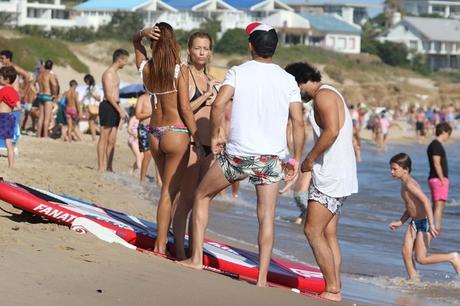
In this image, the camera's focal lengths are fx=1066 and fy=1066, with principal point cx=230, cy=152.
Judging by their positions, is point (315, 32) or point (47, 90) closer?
point (47, 90)

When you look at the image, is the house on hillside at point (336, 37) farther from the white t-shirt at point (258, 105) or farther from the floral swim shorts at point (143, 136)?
the white t-shirt at point (258, 105)

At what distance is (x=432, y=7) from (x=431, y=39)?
43010mm

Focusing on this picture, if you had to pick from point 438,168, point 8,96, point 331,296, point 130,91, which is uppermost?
point 8,96

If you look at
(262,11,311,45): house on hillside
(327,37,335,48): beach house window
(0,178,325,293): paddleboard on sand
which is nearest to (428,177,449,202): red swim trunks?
(0,178,325,293): paddleboard on sand

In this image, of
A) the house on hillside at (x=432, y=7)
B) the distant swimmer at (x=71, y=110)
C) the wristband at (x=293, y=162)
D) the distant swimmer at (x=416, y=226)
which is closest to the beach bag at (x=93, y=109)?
the distant swimmer at (x=71, y=110)

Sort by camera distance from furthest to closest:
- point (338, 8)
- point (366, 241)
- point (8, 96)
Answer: point (338, 8) → point (8, 96) → point (366, 241)

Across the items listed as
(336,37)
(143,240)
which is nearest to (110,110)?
(143,240)

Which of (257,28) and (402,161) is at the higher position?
(257,28)

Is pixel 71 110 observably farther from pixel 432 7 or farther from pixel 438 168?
pixel 432 7

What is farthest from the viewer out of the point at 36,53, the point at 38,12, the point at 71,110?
the point at 38,12

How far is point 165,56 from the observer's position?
7.24m

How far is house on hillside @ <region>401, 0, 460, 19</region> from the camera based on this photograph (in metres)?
151

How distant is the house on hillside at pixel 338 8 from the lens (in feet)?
429

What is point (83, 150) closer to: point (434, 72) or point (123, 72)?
point (123, 72)
